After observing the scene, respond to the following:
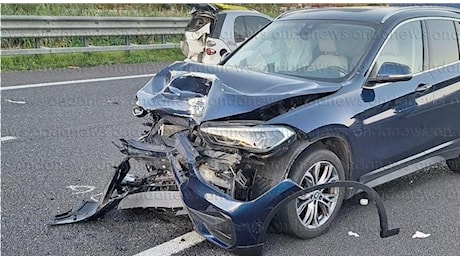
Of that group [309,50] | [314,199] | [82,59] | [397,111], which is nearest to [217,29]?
[82,59]

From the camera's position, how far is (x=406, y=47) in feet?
16.2

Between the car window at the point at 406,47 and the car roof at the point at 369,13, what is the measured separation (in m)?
0.12

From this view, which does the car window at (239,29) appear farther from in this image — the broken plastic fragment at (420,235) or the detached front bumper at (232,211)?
the detached front bumper at (232,211)

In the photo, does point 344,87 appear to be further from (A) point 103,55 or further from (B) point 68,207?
(A) point 103,55

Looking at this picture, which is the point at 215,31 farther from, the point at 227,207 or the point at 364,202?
the point at 227,207

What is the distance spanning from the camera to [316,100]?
4082 millimetres

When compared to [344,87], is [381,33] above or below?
above

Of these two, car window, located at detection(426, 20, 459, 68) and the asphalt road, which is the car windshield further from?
the asphalt road

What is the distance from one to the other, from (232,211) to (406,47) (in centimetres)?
246

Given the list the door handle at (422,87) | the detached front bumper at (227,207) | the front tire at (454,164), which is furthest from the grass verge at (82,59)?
the door handle at (422,87)

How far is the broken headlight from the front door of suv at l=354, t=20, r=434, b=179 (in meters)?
0.80
